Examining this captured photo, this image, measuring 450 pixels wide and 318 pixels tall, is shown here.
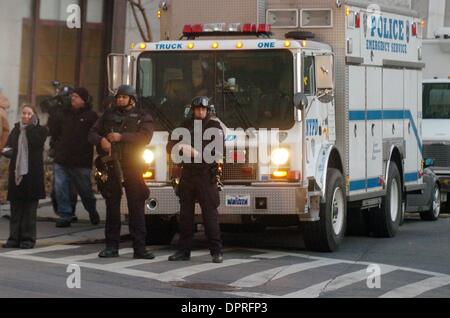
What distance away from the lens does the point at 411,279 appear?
1284cm

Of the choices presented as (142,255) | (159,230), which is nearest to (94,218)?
(159,230)

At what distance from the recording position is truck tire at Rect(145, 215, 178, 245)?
49.9 feet

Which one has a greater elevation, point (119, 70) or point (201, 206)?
point (119, 70)

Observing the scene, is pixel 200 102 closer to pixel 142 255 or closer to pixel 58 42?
pixel 142 255

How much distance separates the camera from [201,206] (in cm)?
1357

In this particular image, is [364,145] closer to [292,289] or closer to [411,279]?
[411,279]

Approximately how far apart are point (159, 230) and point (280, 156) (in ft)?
6.92

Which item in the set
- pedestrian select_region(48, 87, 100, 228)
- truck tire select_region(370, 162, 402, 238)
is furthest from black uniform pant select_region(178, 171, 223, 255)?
truck tire select_region(370, 162, 402, 238)

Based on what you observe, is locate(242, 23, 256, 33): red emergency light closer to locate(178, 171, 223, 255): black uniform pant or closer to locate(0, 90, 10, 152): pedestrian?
locate(178, 171, 223, 255): black uniform pant

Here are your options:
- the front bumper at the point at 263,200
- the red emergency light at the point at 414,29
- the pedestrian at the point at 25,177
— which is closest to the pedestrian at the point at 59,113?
the pedestrian at the point at 25,177

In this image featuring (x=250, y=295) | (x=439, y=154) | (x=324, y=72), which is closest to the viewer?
(x=250, y=295)

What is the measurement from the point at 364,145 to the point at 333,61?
2.08 m

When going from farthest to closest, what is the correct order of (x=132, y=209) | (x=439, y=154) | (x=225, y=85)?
1. (x=439, y=154)
2. (x=225, y=85)
3. (x=132, y=209)

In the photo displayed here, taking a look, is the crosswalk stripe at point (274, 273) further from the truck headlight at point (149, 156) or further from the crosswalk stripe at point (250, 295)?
the truck headlight at point (149, 156)
